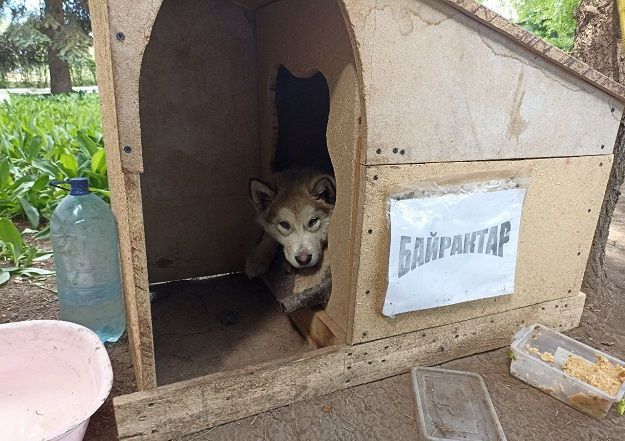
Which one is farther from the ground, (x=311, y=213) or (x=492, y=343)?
(x=311, y=213)

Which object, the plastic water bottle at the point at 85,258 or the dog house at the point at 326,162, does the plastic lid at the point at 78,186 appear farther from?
the plastic water bottle at the point at 85,258

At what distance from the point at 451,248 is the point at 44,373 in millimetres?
1699

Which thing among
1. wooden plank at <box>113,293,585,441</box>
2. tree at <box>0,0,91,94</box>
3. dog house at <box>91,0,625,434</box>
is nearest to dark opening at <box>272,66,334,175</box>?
dog house at <box>91,0,625,434</box>

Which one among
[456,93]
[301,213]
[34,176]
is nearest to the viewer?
[456,93]

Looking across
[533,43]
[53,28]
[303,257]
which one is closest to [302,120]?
[303,257]

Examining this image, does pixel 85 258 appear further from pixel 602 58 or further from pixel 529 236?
pixel 602 58

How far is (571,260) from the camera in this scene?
215cm

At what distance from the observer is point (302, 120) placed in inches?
112

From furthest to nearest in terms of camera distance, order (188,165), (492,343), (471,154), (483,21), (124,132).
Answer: (188,165), (492,343), (471,154), (483,21), (124,132)

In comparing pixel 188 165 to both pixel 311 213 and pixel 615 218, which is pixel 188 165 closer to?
pixel 311 213

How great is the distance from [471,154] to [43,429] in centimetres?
191

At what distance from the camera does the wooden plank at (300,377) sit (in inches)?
59.0

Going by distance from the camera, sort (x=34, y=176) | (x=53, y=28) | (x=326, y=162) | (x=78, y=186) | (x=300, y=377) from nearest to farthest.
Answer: (x=300, y=377), (x=78, y=186), (x=326, y=162), (x=34, y=176), (x=53, y=28)

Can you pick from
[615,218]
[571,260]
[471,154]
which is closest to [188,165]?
[471,154]
